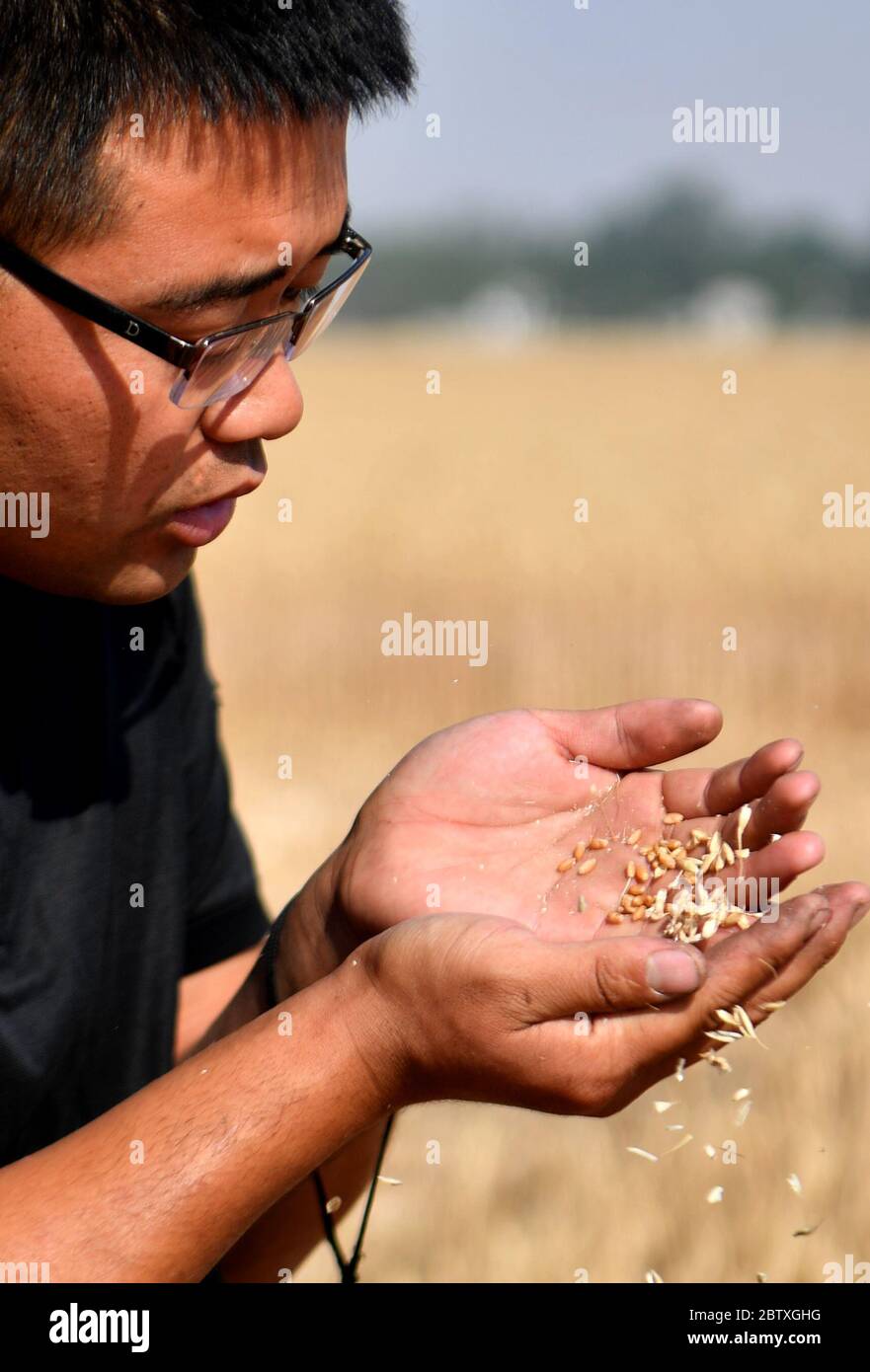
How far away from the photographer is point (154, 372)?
192 cm

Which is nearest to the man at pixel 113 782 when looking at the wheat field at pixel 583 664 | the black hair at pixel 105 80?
the black hair at pixel 105 80

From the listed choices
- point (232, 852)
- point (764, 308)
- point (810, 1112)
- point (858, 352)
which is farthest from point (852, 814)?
point (764, 308)

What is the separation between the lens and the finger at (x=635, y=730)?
2.21 m

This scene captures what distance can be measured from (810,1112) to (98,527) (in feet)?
8.85

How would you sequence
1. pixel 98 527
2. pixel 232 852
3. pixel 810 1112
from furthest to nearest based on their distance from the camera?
1. pixel 810 1112
2. pixel 232 852
3. pixel 98 527

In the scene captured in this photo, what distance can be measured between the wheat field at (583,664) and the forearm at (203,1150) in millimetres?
1697

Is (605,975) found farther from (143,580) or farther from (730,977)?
(143,580)

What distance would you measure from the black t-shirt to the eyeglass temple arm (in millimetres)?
617

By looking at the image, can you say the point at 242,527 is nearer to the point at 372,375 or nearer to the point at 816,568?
the point at 816,568

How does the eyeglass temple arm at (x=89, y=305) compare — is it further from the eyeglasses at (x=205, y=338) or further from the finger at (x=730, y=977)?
the finger at (x=730, y=977)

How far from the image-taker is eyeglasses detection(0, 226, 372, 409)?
72.0 inches

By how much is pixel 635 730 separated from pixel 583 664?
598cm

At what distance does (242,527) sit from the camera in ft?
40.4

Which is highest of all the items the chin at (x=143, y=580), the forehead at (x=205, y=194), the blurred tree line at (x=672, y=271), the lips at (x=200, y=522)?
the blurred tree line at (x=672, y=271)
